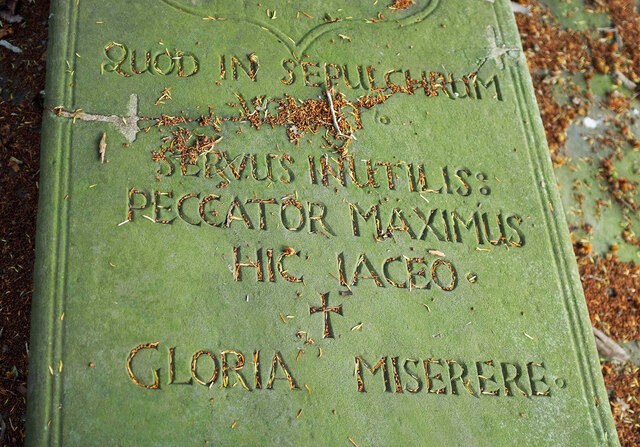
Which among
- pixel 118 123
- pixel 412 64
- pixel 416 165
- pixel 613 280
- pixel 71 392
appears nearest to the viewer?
pixel 71 392

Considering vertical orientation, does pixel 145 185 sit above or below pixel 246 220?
above

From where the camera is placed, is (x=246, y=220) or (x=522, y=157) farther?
(x=522, y=157)

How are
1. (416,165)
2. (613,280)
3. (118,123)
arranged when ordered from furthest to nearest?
1. (613,280)
2. (416,165)
3. (118,123)

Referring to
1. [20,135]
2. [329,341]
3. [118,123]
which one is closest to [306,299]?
[329,341]

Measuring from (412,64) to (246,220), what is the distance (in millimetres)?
1346

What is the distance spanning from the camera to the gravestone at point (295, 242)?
248 centimetres

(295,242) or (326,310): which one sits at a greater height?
(295,242)

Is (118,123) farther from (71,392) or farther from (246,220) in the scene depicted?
(71,392)

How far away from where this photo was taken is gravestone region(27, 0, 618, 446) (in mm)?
2484

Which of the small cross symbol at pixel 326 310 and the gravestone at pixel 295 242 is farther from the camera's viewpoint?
the small cross symbol at pixel 326 310

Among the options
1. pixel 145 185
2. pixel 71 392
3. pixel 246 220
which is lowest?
pixel 71 392

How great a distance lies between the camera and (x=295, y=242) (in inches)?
109

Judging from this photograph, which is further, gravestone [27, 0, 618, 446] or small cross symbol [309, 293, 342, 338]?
small cross symbol [309, 293, 342, 338]

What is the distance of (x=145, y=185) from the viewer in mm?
2729
